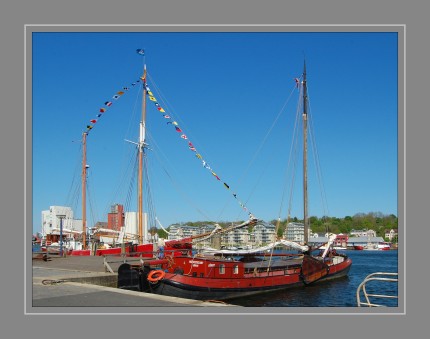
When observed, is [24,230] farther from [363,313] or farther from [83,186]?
[83,186]

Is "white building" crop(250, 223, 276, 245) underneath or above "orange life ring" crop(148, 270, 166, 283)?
underneath

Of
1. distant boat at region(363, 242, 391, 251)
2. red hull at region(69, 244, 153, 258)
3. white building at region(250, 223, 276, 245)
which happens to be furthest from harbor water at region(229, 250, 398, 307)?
distant boat at region(363, 242, 391, 251)

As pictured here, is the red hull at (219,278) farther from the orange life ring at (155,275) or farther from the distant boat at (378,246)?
the distant boat at (378,246)

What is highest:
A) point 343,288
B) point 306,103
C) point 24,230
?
point 306,103

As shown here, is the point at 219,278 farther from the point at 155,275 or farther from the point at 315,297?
the point at 315,297

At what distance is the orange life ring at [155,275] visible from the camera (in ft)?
72.7

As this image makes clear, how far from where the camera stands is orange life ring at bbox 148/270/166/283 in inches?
872

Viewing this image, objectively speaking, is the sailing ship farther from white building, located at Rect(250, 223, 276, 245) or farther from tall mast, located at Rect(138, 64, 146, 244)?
white building, located at Rect(250, 223, 276, 245)

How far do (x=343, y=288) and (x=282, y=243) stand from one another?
6.53 meters

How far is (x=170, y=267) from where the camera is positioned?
24656 millimetres

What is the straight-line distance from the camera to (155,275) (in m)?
22.4

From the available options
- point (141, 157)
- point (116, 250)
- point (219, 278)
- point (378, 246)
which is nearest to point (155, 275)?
point (219, 278)

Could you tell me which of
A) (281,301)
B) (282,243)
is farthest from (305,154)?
(281,301)

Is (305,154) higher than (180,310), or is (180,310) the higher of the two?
(305,154)
